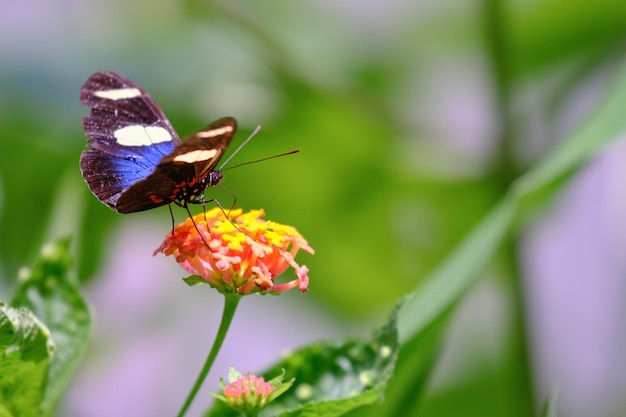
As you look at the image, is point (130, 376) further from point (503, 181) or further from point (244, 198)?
Result: point (503, 181)

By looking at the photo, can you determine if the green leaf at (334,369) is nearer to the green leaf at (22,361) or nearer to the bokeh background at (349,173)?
the green leaf at (22,361)

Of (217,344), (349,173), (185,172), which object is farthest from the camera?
(349,173)

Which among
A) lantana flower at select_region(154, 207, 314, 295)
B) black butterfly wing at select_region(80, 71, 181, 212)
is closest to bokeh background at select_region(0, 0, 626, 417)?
black butterfly wing at select_region(80, 71, 181, 212)

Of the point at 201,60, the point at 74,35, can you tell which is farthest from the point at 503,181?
the point at 74,35

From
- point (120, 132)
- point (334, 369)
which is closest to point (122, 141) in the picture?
point (120, 132)

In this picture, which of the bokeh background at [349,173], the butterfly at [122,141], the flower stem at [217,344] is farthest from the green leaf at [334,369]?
the bokeh background at [349,173]

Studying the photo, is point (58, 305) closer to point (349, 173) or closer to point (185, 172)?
point (185, 172)
